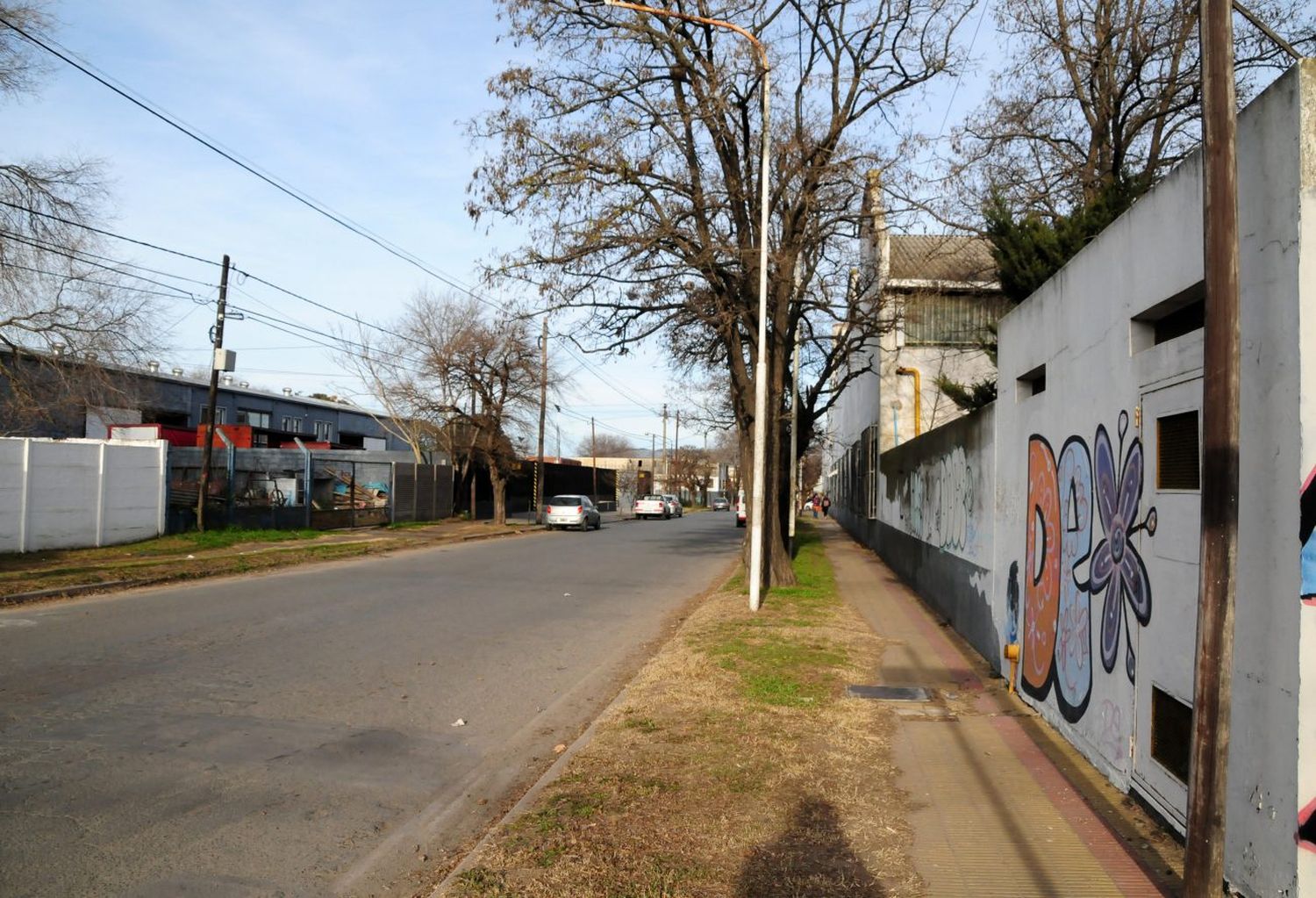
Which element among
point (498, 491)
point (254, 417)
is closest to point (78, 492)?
point (498, 491)

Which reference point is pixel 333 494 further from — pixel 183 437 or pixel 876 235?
pixel 876 235

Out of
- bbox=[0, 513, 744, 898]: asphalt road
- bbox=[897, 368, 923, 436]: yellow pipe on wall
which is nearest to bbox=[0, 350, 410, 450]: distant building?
bbox=[0, 513, 744, 898]: asphalt road

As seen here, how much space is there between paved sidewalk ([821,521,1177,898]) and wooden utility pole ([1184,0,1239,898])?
88cm

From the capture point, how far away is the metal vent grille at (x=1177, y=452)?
4703 mm

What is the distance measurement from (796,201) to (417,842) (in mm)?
13569

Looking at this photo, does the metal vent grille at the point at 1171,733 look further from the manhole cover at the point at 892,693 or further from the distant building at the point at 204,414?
the distant building at the point at 204,414

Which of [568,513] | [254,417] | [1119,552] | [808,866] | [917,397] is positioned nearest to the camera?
[808,866]

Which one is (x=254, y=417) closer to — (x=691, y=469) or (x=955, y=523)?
(x=955, y=523)

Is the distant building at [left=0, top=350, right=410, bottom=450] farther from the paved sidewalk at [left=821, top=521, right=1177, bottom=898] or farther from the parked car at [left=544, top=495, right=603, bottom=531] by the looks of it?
the paved sidewalk at [left=821, top=521, right=1177, bottom=898]

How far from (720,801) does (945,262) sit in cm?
2294

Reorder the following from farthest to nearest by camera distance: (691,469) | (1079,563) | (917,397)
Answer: (691,469)
(917,397)
(1079,563)

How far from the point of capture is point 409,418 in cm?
4134

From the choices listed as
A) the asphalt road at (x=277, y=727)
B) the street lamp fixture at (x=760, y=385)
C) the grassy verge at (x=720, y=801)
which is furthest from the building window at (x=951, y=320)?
the grassy verge at (x=720, y=801)

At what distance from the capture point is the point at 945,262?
26.0 meters
